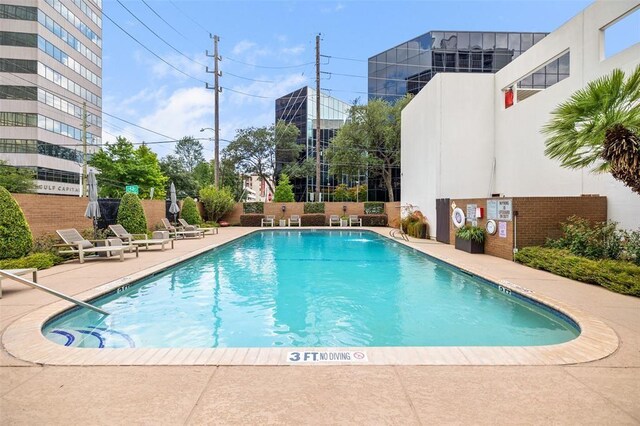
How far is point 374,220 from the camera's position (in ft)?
79.9

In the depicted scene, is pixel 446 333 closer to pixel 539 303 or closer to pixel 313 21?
pixel 539 303

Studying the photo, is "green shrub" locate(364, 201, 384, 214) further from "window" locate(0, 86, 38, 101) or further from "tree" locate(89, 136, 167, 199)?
"window" locate(0, 86, 38, 101)

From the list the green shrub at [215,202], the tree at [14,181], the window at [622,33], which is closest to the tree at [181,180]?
the tree at [14,181]

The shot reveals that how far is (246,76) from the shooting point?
26.8 meters

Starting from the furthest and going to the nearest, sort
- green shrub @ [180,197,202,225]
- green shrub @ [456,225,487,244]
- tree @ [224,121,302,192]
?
tree @ [224,121,302,192] → green shrub @ [180,197,202,225] → green shrub @ [456,225,487,244]

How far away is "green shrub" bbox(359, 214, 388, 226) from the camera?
959 inches

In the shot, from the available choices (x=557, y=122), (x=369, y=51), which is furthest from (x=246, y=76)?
(x=557, y=122)

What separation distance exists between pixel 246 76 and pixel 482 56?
19.7 metres

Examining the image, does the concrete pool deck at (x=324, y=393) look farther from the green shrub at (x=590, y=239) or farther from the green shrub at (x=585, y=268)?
the green shrub at (x=590, y=239)

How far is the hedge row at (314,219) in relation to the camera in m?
24.3

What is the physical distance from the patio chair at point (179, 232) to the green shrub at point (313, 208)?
9342mm

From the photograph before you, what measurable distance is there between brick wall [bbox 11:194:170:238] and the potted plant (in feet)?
38.8

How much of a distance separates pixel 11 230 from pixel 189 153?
48.3m

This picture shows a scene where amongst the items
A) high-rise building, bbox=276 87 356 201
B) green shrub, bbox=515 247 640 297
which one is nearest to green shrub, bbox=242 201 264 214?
high-rise building, bbox=276 87 356 201
